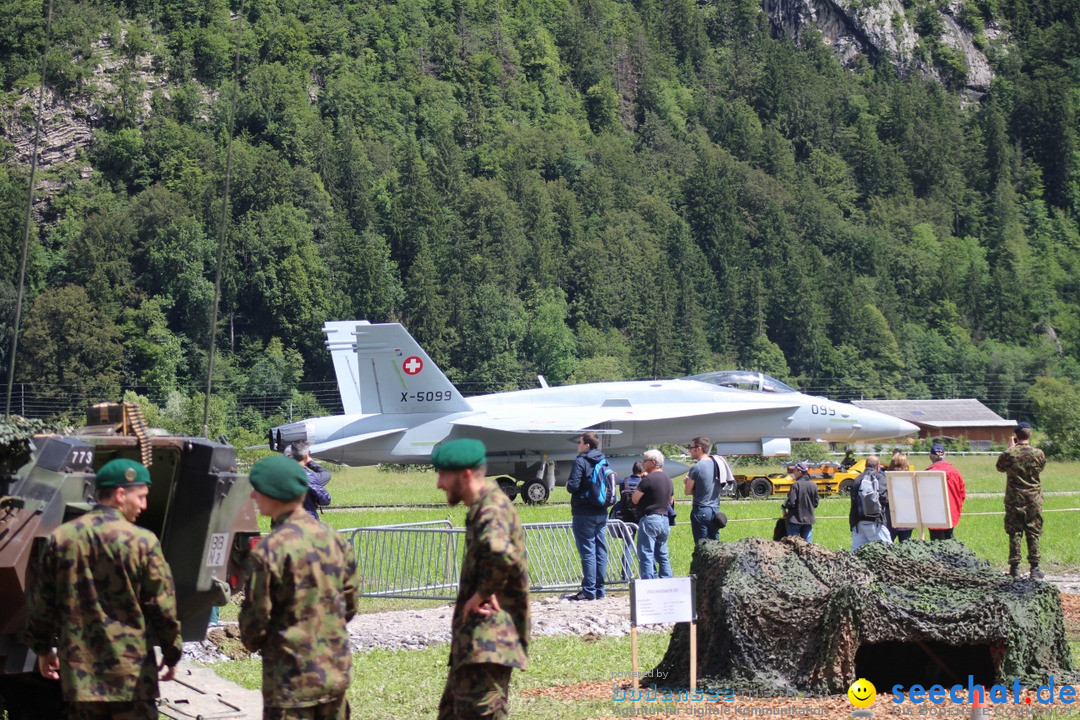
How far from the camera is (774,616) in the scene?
8.22 metres

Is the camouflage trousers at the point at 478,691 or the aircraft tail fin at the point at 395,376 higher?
the aircraft tail fin at the point at 395,376

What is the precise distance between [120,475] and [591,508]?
7536 mm

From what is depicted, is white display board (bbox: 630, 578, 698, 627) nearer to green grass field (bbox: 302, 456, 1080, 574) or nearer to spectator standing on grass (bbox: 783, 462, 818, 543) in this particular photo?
spectator standing on grass (bbox: 783, 462, 818, 543)

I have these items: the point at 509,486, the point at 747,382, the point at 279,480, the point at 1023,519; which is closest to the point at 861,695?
the point at 279,480

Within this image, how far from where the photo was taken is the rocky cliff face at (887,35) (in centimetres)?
15000

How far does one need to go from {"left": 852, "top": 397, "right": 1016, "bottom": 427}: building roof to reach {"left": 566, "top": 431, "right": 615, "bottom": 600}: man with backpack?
6449cm

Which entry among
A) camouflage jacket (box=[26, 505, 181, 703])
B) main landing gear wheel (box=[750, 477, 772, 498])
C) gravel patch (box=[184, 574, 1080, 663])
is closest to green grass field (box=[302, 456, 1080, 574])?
main landing gear wheel (box=[750, 477, 772, 498])

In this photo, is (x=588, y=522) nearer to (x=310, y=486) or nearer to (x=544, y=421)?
(x=310, y=486)

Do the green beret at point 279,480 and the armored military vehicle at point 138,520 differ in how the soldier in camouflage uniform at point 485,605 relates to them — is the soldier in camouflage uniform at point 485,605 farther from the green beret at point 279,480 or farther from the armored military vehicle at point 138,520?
the armored military vehicle at point 138,520

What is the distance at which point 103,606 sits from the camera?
580 cm

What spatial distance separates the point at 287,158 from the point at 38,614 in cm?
10082

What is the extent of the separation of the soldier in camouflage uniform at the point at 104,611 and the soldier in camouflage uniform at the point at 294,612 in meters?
0.56

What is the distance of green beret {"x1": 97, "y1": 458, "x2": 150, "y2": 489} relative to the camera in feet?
19.5

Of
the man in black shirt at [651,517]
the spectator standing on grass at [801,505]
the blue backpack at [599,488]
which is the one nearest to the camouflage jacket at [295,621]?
the blue backpack at [599,488]
